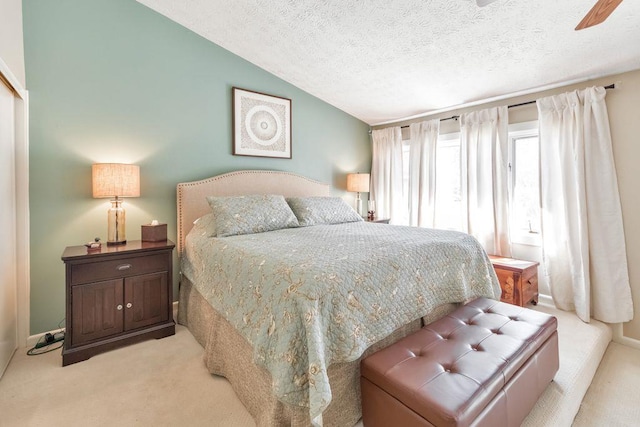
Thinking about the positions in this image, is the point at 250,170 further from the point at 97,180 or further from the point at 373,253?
the point at 373,253

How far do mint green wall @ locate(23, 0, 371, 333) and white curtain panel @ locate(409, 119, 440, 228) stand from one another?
2092 millimetres

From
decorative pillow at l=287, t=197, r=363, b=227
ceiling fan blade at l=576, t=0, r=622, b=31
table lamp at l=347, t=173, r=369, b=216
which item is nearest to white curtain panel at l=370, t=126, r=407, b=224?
table lamp at l=347, t=173, r=369, b=216

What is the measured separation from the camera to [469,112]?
341cm

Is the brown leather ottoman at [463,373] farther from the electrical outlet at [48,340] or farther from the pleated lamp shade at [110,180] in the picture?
the electrical outlet at [48,340]

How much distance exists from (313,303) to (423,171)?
3065 mm

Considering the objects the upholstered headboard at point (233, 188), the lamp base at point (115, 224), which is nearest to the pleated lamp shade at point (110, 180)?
the lamp base at point (115, 224)

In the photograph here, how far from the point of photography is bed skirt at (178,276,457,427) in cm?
130

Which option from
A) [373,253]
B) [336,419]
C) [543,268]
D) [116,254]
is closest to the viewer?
[336,419]

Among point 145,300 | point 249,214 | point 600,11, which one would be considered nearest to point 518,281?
point 600,11

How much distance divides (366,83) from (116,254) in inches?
115

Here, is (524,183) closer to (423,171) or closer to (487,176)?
(487,176)

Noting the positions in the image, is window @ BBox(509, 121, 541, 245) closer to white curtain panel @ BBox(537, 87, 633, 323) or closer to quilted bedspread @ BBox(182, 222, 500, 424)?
white curtain panel @ BBox(537, 87, 633, 323)

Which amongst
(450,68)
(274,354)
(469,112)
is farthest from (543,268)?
(274,354)

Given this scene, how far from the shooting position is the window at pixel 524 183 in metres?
3.03
